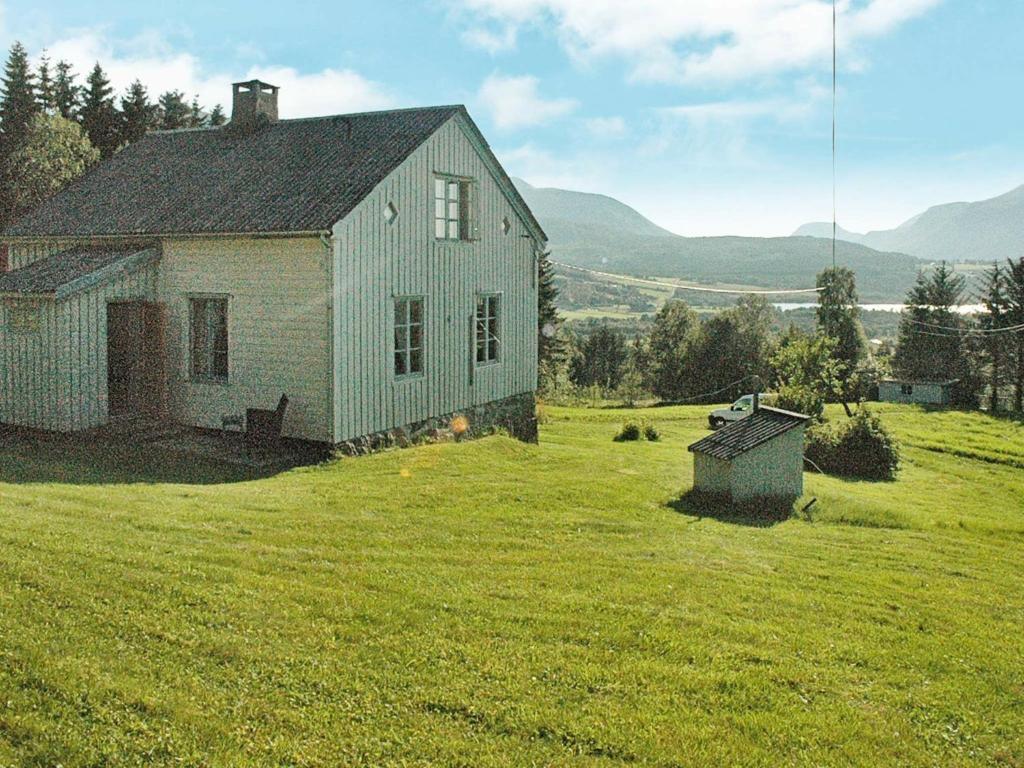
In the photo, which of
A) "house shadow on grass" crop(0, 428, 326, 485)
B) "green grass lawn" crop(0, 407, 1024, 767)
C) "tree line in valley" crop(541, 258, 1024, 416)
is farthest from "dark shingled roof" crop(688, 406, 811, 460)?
"tree line in valley" crop(541, 258, 1024, 416)

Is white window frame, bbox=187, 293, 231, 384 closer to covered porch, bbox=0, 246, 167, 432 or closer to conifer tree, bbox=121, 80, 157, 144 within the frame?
covered porch, bbox=0, 246, 167, 432

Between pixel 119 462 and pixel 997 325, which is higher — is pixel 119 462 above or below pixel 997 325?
below

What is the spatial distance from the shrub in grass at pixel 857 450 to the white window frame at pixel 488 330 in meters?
13.7

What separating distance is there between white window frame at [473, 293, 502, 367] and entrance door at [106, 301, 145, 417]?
7687mm

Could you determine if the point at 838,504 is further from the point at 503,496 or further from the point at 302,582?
the point at 302,582

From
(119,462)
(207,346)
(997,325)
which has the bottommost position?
(119,462)

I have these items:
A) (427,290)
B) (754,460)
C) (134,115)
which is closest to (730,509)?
(754,460)

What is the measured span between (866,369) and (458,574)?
69.0 meters

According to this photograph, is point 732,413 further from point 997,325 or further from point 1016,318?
point 997,325

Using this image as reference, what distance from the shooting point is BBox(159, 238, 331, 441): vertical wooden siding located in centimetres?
1792

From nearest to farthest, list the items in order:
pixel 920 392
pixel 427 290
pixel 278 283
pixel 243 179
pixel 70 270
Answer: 1. pixel 278 283
2. pixel 70 270
3. pixel 427 290
4. pixel 243 179
5. pixel 920 392

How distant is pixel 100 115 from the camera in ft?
161

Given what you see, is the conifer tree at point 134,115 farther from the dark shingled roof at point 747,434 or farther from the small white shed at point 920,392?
the small white shed at point 920,392

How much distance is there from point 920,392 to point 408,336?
5678 cm
